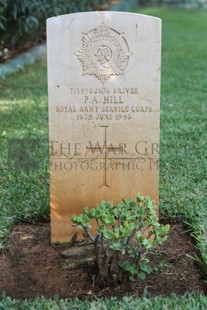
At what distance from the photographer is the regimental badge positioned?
313cm

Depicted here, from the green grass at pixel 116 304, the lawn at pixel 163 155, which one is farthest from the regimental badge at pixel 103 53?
the green grass at pixel 116 304

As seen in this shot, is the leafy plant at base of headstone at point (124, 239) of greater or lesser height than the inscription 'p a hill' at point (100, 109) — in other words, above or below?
below

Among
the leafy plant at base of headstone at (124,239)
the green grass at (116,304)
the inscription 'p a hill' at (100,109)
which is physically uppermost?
the inscription 'p a hill' at (100,109)

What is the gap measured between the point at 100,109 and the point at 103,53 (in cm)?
30

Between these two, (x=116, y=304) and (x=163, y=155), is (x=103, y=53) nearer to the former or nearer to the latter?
(x=116, y=304)

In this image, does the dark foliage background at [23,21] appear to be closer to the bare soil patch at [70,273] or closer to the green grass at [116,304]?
the bare soil patch at [70,273]

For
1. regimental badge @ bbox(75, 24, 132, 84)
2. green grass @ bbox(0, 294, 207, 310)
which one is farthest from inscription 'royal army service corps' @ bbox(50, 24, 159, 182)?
green grass @ bbox(0, 294, 207, 310)

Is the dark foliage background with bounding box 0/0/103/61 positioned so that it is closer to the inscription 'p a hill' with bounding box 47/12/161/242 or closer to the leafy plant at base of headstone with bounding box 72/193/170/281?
the inscription 'p a hill' with bounding box 47/12/161/242

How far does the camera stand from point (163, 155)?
4801 mm

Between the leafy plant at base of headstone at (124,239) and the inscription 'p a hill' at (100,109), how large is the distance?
38 cm

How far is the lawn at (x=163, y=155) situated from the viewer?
10.5ft

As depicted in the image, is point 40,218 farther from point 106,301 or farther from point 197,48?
point 197,48

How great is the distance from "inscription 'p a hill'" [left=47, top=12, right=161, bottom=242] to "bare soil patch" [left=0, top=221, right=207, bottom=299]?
18 cm

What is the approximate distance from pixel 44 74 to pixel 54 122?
5243 mm
